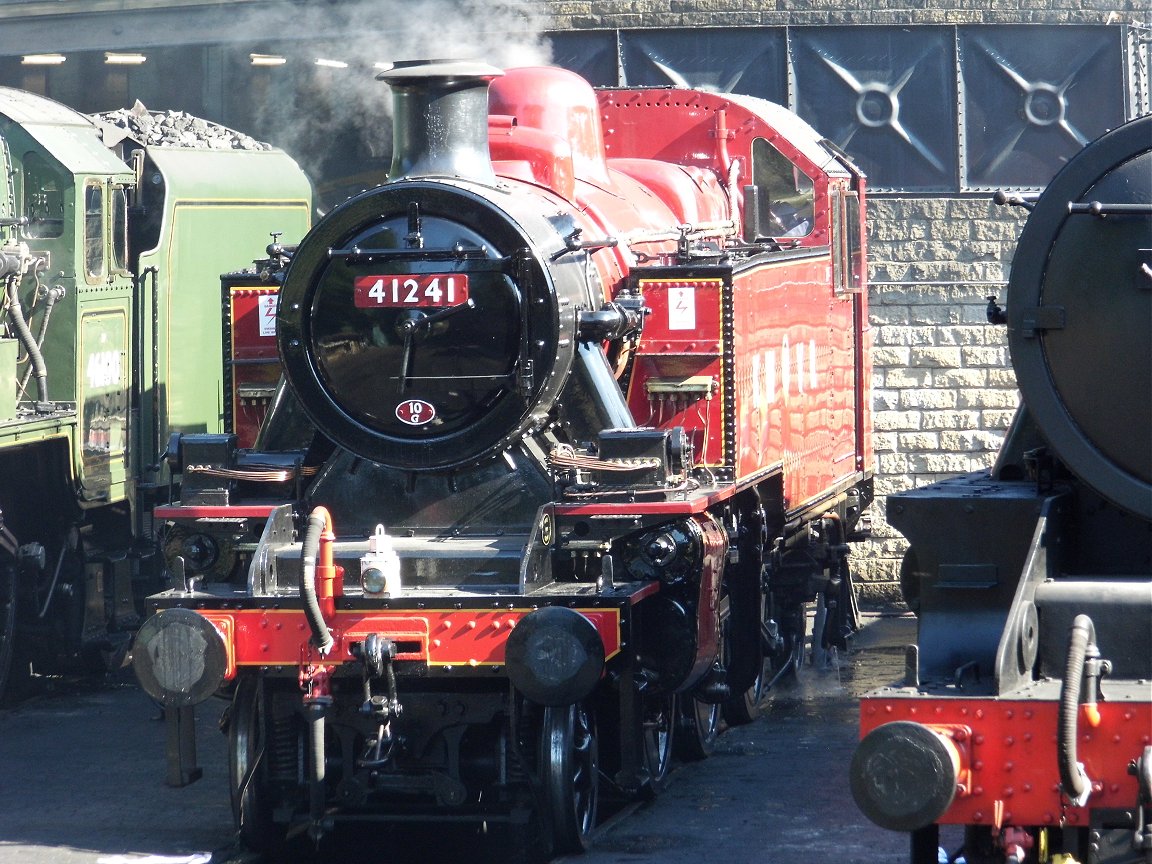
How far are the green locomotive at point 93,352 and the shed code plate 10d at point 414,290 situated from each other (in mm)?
2805

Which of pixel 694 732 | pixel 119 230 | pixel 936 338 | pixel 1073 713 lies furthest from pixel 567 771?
pixel 936 338

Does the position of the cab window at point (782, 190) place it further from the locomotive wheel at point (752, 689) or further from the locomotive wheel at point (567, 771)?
the locomotive wheel at point (567, 771)

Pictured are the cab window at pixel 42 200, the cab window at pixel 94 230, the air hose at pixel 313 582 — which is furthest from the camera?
the cab window at pixel 94 230

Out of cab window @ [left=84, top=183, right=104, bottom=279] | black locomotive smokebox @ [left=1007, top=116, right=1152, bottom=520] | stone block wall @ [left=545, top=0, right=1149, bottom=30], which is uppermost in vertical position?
stone block wall @ [left=545, top=0, right=1149, bottom=30]

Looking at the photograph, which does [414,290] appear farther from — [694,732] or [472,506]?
[694,732]

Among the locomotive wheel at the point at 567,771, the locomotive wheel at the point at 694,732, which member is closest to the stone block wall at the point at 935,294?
the locomotive wheel at the point at 694,732

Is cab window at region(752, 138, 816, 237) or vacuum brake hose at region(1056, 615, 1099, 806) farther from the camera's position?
cab window at region(752, 138, 816, 237)

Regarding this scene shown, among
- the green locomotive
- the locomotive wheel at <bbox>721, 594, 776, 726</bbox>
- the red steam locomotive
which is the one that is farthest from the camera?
the green locomotive

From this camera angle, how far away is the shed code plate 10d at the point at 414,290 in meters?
6.79

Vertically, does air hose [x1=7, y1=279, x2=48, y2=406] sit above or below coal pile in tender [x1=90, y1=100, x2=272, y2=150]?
below

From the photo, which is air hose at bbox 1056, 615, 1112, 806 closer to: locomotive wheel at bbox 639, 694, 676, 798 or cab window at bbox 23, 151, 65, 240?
locomotive wheel at bbox 639, 694, 676, 798

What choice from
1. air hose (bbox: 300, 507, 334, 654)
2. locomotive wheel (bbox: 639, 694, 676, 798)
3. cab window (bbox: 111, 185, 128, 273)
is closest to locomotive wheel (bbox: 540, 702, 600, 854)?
locomotive wheel (bbox: 639, 694, 676, 798)

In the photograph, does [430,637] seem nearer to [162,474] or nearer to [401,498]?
[401,498]

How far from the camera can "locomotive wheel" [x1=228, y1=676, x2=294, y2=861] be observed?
260 inches
